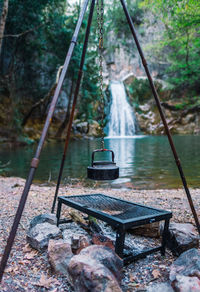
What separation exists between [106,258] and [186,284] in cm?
60

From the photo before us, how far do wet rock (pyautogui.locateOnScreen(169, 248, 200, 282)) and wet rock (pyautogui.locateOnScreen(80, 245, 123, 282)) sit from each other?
422 mm

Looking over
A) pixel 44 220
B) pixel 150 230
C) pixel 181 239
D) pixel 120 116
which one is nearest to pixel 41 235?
pixel 44 220

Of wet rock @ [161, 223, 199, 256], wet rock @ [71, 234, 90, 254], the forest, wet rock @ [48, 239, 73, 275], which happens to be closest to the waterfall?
the forest

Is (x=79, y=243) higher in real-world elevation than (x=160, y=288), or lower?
higher

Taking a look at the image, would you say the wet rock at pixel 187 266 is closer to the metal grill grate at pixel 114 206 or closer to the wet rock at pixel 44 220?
the metal grill grate at pixel 114 206

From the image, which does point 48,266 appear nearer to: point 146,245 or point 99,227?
point 99,227

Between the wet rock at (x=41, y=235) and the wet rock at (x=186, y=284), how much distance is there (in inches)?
53.7

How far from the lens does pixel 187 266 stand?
204 cm

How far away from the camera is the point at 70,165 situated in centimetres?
1123

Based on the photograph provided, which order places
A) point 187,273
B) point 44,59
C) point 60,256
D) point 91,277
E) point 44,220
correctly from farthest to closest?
1. point 44,59
2. point 44,220
3. point 60,256
4. point 187,273
5. point 91,277

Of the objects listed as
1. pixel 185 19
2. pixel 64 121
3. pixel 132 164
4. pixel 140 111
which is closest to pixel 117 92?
pixel 140 111

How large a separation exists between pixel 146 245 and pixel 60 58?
19.5 m

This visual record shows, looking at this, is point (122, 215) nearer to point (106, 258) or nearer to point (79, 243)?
point (79, 243)

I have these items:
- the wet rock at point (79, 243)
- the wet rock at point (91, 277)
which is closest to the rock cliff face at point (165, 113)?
the wet rock at point (79, 243)
